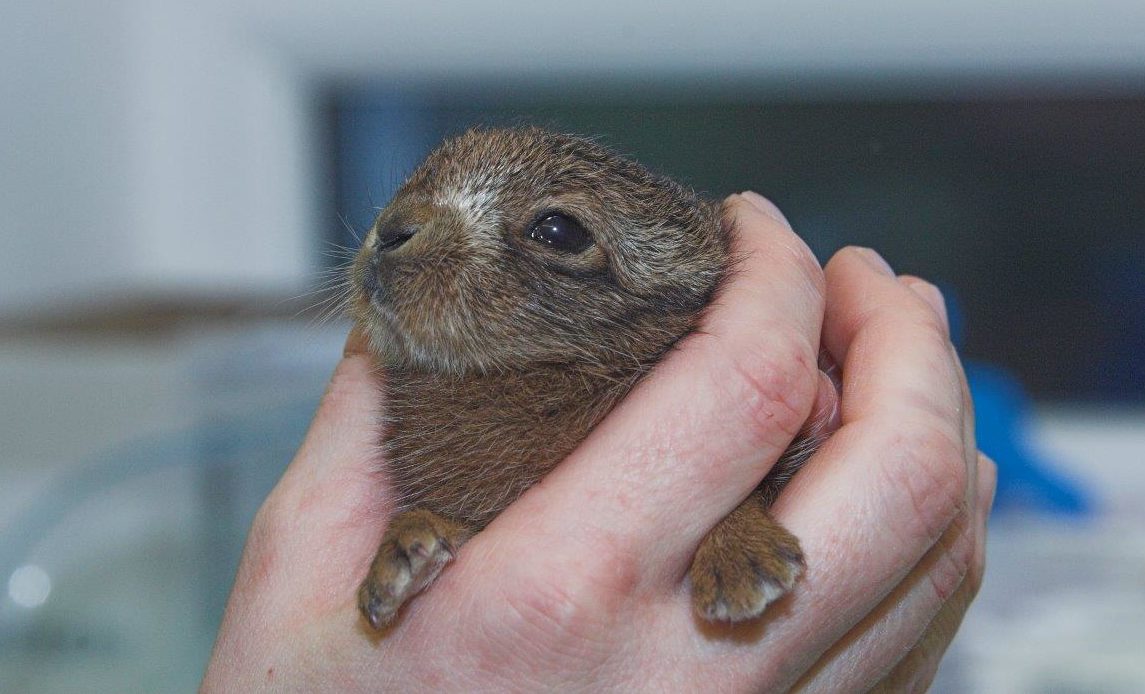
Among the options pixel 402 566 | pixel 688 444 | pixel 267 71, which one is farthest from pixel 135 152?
pixel 688 444

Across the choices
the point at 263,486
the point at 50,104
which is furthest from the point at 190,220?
the point at 263,486

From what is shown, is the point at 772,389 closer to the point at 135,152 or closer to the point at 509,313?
the point at 509,313

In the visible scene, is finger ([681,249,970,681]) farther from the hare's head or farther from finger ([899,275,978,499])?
the hare's head

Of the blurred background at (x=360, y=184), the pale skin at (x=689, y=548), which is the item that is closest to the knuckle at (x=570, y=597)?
the pale skin at (x=689, y=548)

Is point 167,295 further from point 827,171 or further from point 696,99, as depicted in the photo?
point 827,171

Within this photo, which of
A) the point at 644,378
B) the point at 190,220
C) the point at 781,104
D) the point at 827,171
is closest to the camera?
the point at 644,378

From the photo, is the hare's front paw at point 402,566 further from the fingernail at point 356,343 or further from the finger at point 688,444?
the fingernail at point 356,343
